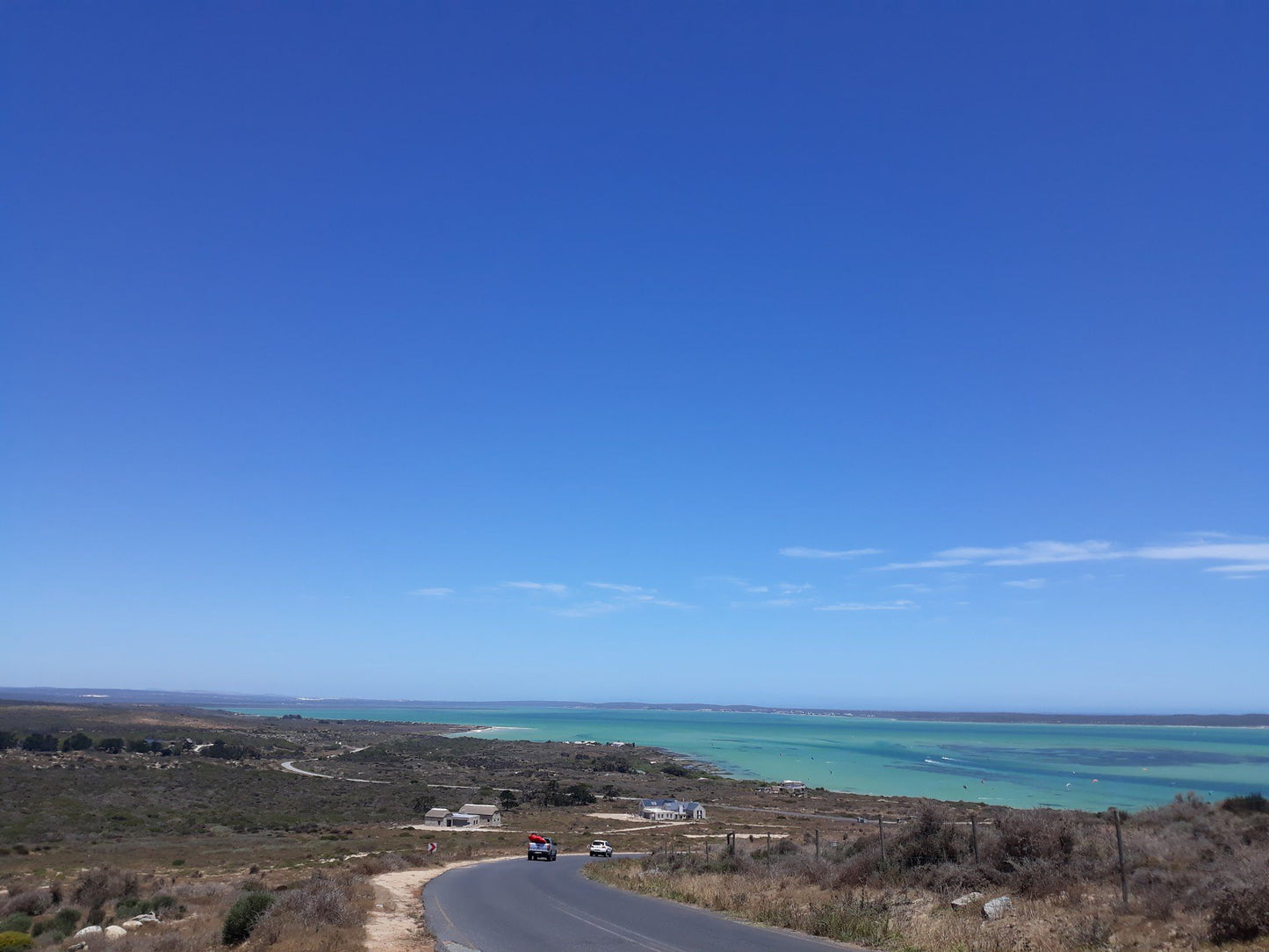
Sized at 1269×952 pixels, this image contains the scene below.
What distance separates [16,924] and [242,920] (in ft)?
37.2

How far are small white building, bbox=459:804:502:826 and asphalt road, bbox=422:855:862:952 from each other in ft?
140

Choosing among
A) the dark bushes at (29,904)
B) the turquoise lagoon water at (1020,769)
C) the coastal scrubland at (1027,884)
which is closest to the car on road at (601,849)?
the coastal scrubland at (1027,884)

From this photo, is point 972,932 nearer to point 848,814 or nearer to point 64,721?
point 848,814

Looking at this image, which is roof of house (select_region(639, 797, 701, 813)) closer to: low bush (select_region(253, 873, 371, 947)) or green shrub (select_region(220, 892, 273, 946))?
low bush (select_region(253, 873, 371, 947))

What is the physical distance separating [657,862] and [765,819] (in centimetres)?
4150

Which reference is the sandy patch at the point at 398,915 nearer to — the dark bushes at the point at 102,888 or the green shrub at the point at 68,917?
the dark bushes at the point at 102,888

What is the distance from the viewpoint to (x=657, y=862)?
31875 millimetres

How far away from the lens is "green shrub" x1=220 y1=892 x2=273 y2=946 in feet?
52.2

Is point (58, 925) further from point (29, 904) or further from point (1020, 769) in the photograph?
point (1020, 769)

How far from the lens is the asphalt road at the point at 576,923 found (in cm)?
1490

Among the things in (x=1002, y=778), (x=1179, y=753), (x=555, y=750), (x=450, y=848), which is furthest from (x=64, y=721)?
(x=1179, y=753)

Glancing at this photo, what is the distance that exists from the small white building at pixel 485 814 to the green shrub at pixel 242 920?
180 ft

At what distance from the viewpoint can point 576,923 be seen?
1808 centimetres

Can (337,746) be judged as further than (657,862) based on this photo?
Yes
